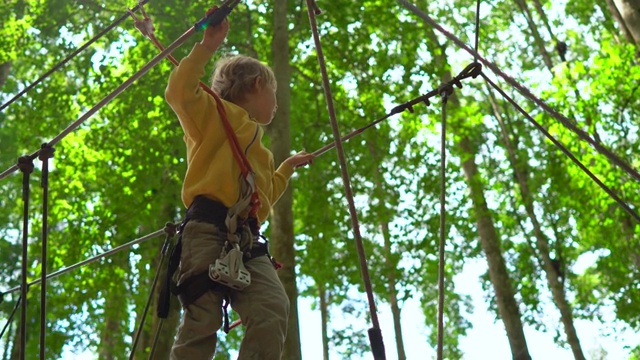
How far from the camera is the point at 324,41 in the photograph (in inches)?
334

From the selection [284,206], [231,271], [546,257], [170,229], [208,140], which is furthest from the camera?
[546,257]

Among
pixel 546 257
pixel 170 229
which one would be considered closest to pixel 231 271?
pixel 170 229

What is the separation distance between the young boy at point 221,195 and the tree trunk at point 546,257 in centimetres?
913

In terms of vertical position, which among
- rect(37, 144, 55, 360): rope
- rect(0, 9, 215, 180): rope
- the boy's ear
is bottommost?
rect(37, 144, 55, 360): rope

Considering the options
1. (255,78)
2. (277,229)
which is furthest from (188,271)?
(277,229)

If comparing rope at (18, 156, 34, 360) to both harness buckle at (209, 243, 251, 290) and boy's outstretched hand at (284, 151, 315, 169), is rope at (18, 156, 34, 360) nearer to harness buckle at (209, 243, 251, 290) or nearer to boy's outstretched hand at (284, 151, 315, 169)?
harness buckle at (209, 243, 251, 290)

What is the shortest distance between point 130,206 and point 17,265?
818cm

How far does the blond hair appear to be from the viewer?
2461 mm

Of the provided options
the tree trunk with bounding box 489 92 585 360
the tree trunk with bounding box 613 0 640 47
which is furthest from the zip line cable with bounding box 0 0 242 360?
the tree trunk with bounding box 489 92 585 360

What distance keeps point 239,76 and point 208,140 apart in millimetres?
314

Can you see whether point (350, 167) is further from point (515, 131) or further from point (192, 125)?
point (515, 131)

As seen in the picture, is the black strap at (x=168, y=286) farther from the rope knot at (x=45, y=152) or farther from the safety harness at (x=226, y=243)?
the rope knot at (x=45, y=152)

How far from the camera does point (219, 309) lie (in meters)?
2.11

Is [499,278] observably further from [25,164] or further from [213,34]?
[213,34]
